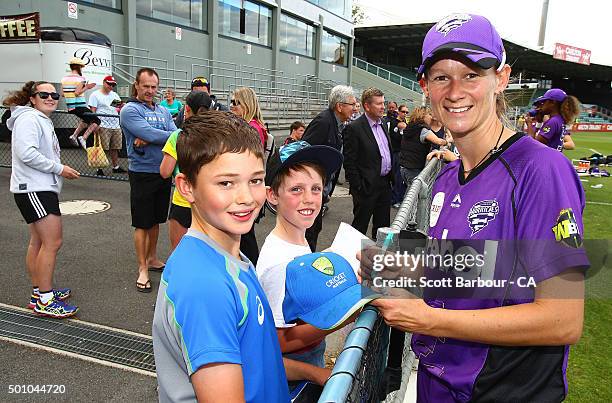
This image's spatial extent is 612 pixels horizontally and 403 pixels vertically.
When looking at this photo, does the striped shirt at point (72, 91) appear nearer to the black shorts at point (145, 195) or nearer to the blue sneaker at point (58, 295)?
the black shorts at point (145, 195)

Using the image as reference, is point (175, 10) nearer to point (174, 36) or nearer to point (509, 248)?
point (174, 36)

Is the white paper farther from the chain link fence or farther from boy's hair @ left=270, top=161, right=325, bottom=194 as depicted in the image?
the chain link fence

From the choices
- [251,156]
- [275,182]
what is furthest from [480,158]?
[275,182]

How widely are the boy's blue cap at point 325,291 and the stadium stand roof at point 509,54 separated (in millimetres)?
40833

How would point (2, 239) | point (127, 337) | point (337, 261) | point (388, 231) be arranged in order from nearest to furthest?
point (337, 261), point (388, 231), point (127, 337), point (2, 239)

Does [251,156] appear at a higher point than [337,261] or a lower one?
higher

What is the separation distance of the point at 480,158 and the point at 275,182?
Answer: 48.8 inches

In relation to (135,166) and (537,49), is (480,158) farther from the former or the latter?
(537,49)

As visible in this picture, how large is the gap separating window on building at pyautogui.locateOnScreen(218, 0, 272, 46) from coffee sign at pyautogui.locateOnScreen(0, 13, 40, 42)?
1286 cm

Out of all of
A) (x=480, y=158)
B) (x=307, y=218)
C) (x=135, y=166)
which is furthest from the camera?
(x=135, y=166)

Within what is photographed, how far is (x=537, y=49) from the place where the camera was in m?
49.9

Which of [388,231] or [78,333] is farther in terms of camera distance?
[78,333]

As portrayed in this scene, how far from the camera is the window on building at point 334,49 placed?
35103 millimetres

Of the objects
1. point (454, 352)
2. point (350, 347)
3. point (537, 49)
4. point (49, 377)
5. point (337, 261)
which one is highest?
point (537, 49)
